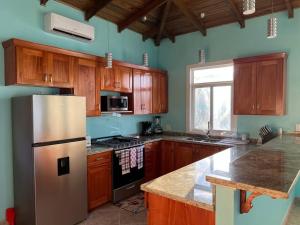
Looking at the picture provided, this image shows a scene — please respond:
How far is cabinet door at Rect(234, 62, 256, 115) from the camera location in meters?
3.69

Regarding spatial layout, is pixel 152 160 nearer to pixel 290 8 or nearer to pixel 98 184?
pixel 98 184

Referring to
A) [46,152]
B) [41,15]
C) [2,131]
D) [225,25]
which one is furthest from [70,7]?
[225,25]

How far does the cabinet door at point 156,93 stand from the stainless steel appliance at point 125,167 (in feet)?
3.56

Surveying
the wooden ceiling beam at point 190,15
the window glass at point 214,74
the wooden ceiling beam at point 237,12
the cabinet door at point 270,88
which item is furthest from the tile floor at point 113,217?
the wooden ceiling beam at point 237,12

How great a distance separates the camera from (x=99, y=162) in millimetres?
3312

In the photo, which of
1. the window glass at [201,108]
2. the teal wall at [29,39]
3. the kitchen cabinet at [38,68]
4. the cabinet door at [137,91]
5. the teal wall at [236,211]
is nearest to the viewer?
the teal wall at [236,211]

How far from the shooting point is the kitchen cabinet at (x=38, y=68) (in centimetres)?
267

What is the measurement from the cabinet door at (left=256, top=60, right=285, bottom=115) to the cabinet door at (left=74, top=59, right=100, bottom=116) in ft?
8.81

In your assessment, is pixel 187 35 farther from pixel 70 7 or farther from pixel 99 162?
pixel 99 162

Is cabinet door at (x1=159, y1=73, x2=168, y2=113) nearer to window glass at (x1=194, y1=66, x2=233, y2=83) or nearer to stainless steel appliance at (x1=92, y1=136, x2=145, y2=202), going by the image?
window glass at (x1=194, y1=66, x2=233, y2=83)

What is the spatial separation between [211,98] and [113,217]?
2.95 m

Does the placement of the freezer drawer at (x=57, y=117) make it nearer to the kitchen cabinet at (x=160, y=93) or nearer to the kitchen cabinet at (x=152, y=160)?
the kitchen cabinet at (x=152, y=160)

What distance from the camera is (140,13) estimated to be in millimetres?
3975

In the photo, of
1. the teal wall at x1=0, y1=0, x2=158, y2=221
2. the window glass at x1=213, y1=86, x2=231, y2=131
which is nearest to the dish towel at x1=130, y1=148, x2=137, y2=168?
the teal wall at x1=0, y1=0, x2=158, y2=221
